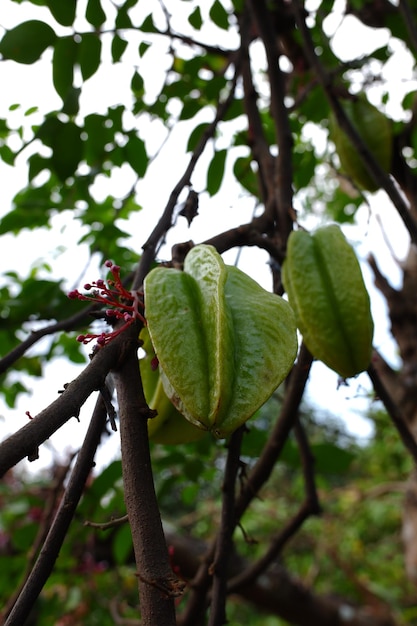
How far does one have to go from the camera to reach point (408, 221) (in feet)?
4.03

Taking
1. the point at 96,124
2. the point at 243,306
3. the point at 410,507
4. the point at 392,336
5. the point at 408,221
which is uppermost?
the point at 392,336

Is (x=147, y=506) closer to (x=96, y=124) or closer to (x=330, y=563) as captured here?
(x=96, y=124)

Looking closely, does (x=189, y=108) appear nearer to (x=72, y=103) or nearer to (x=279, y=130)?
(x=279, y=130)

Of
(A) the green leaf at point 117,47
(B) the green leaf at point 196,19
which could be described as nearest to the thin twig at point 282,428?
(A) the green leaf at point 117,47

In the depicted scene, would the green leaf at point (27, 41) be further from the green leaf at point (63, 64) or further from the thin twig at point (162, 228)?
the thin twig at point (162, 228)

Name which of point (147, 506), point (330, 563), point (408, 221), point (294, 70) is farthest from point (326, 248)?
point (330, 563)

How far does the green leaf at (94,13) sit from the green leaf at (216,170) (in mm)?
531

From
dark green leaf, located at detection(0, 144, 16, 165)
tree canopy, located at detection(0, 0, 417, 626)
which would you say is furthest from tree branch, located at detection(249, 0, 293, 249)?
dark green leaf, located at detection(0, 144, 16, 165)

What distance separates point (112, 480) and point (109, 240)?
0.71m

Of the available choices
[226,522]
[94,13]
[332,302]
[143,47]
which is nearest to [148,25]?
[143,47]

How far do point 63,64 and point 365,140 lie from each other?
99 cm

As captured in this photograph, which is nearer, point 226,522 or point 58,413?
point 58,413

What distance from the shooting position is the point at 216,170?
188cm

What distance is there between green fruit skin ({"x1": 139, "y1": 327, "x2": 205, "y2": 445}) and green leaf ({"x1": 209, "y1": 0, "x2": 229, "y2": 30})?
131 centimetres
